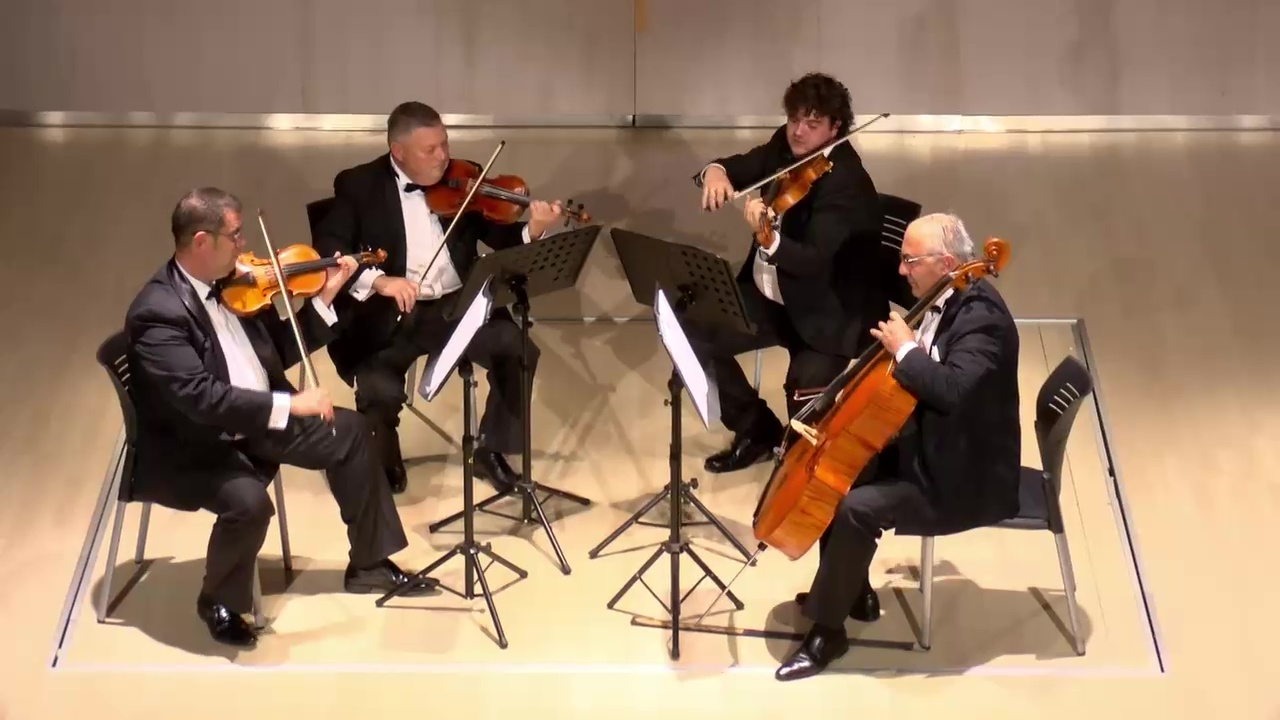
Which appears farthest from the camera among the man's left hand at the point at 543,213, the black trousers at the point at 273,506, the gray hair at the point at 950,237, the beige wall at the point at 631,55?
the beige wall at the point at 631,55

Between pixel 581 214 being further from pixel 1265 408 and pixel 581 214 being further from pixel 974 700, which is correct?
pixel 1265 408

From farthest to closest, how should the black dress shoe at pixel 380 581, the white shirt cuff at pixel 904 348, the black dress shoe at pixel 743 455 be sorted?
the black dress shoe at pixel 743 455, the black dress shoe at pixel 380 581, the white shirt cuff at pixel 904 348

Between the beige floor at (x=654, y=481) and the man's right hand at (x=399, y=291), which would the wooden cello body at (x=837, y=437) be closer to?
the beige floor at (x=654, y=481)

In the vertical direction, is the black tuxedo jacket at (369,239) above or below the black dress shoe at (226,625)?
above

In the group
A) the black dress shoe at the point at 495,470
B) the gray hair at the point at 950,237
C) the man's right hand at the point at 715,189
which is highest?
the man's right hand at the point at 715,189

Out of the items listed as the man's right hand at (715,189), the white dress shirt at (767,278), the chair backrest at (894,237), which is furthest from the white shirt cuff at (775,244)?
the chair backrest at (894,237)

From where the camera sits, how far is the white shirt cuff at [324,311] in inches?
170

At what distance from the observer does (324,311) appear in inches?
171

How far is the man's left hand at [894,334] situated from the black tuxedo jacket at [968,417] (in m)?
0.04

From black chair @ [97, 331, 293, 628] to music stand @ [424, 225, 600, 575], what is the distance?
0.78 meters

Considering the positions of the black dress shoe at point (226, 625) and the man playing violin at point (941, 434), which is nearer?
the man playing violin at point (941, 434)

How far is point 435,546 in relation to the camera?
4695 mm

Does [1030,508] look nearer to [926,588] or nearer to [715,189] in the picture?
[926,588]

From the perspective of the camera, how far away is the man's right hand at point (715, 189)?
4824mm
